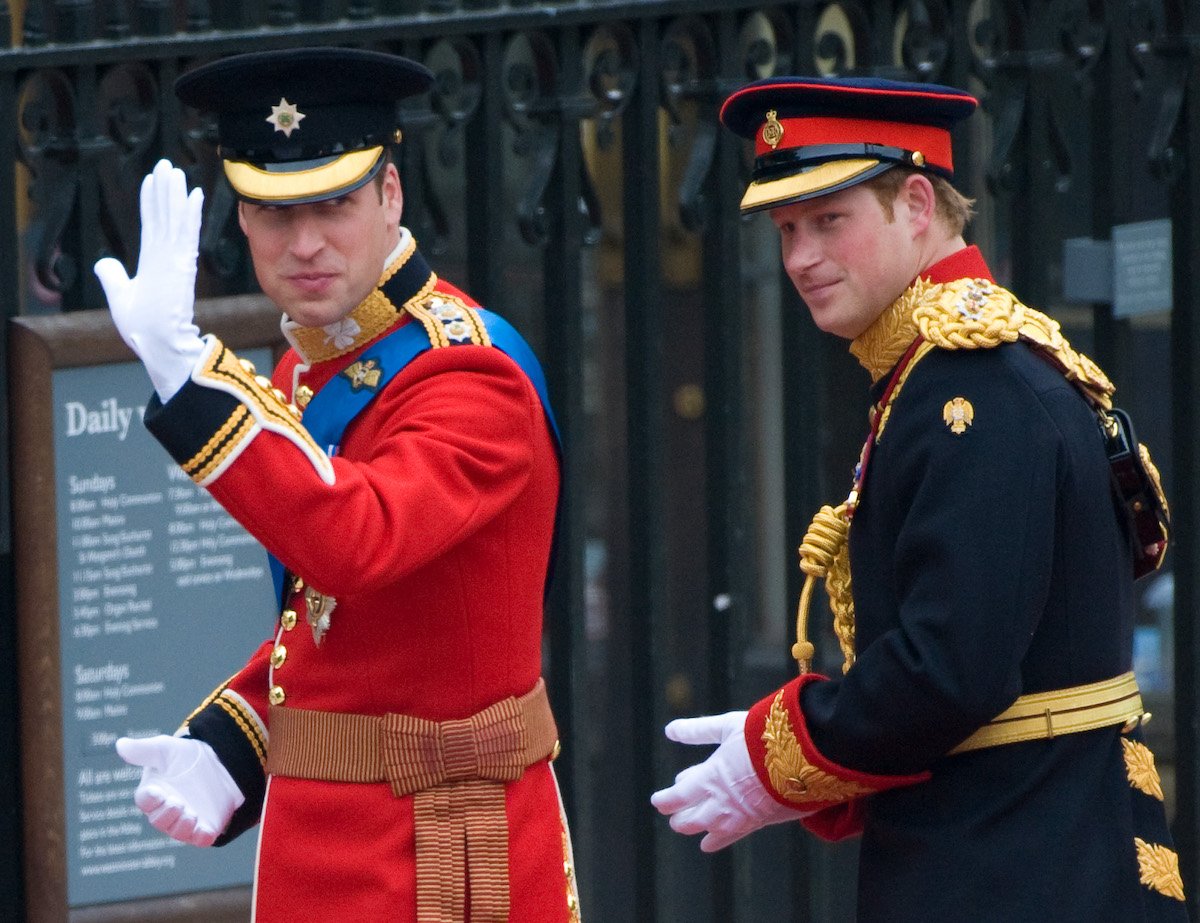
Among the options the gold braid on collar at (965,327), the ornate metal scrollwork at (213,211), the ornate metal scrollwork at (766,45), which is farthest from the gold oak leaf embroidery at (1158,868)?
the ornate metal scrollwork at (766,45)

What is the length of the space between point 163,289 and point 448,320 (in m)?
0.48

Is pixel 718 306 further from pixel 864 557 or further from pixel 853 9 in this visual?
pixel 864 557

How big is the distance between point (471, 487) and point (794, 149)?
655mm

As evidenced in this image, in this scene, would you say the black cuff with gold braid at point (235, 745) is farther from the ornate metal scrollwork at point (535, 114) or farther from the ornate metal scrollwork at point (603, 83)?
the ornate metal scrollwork at point (603, 83)

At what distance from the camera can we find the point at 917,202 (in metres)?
3.22

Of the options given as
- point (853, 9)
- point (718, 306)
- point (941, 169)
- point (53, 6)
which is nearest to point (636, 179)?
point (718, 306)

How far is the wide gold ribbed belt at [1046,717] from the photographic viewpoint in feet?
10.2

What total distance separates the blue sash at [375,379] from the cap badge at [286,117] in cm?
31

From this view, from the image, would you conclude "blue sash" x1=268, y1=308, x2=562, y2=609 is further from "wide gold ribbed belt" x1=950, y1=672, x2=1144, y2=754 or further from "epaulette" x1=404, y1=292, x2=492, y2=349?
"wide gold ribbed belt" x1=950, y1=672, x2=1144, y2=754

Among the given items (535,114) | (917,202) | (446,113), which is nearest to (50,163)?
(446,113)

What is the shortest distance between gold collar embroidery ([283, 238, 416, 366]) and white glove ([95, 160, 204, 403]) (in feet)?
1.19

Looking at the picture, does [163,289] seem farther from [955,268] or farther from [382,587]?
[955,268]

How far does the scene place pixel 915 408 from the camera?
309 centimetres

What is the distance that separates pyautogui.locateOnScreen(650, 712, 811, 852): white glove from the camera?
324 cm
